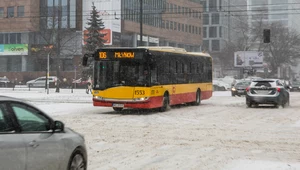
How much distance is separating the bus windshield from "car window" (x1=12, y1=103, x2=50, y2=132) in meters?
14.4

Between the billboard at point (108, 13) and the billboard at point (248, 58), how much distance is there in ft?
76.2

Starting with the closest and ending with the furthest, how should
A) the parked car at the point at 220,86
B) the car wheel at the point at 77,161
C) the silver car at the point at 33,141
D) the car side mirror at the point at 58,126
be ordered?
the silver car at the point at 33,141 < the car side mirror at the point at 58,126 < the car wheel at the point at 77,161 < the parked car at the point at 220,86

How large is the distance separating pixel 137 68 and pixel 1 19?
211 ft

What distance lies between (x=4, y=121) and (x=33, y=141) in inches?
18.1

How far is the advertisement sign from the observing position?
259 ft

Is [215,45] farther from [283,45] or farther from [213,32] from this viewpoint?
[283,45]

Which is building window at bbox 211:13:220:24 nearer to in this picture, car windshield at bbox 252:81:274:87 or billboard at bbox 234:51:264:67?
billboard at bbox 234:51:264:67

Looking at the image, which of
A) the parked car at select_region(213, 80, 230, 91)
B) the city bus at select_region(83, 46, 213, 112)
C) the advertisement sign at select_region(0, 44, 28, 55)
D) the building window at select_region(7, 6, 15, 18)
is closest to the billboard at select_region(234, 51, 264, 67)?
the parked car at select_region(213, 80, 230, 91)

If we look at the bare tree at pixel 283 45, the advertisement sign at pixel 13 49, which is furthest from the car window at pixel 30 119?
the bare tree at pixel 283 45

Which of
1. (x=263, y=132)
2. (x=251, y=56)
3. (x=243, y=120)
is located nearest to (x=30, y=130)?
(x=263, y=132)

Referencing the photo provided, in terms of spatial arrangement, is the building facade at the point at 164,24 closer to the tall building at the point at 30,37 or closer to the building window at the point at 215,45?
the tall building at the point at 30,37

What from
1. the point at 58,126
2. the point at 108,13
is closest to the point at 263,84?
the point at 58,126

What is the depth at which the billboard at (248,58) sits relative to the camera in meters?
86.2

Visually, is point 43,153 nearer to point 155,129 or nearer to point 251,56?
point 155,129
